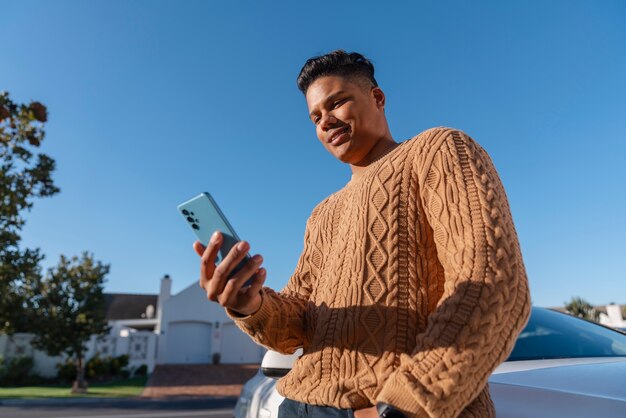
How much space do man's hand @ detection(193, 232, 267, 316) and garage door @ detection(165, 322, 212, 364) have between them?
26909 mm

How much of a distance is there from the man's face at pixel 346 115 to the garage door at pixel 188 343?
26.8 m

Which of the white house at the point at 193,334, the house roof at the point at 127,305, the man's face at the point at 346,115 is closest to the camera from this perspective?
the man's face at the point at 346,115

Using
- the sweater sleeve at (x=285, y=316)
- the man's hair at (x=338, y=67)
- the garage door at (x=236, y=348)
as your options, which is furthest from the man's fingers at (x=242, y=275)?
the garage door at (x=236, y=348)

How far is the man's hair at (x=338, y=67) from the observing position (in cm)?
146

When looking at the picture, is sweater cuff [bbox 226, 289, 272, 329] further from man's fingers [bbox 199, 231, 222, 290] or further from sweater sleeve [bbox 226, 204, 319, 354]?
man's fingers [bbox 199, 231, 222, 290]

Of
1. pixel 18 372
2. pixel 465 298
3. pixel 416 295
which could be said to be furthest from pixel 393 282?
pixel 18 372

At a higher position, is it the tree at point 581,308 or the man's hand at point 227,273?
the tree at point 581,308

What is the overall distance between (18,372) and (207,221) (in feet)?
70.1

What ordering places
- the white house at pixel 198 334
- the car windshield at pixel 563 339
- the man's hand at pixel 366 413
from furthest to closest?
the white house at pixel 198 334 → the car windshield at pixel 563 339 → the man's hand at pixel 366 413

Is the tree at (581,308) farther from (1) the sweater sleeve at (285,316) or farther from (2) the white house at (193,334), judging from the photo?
(1) the sweater sleeve at (285,316)

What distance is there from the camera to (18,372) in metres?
17.9

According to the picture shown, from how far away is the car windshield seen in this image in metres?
2.53

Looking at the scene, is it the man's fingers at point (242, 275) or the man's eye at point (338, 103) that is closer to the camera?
the man's fingers at point (242, 275)

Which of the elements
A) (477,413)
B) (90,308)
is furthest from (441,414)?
(90,308)
